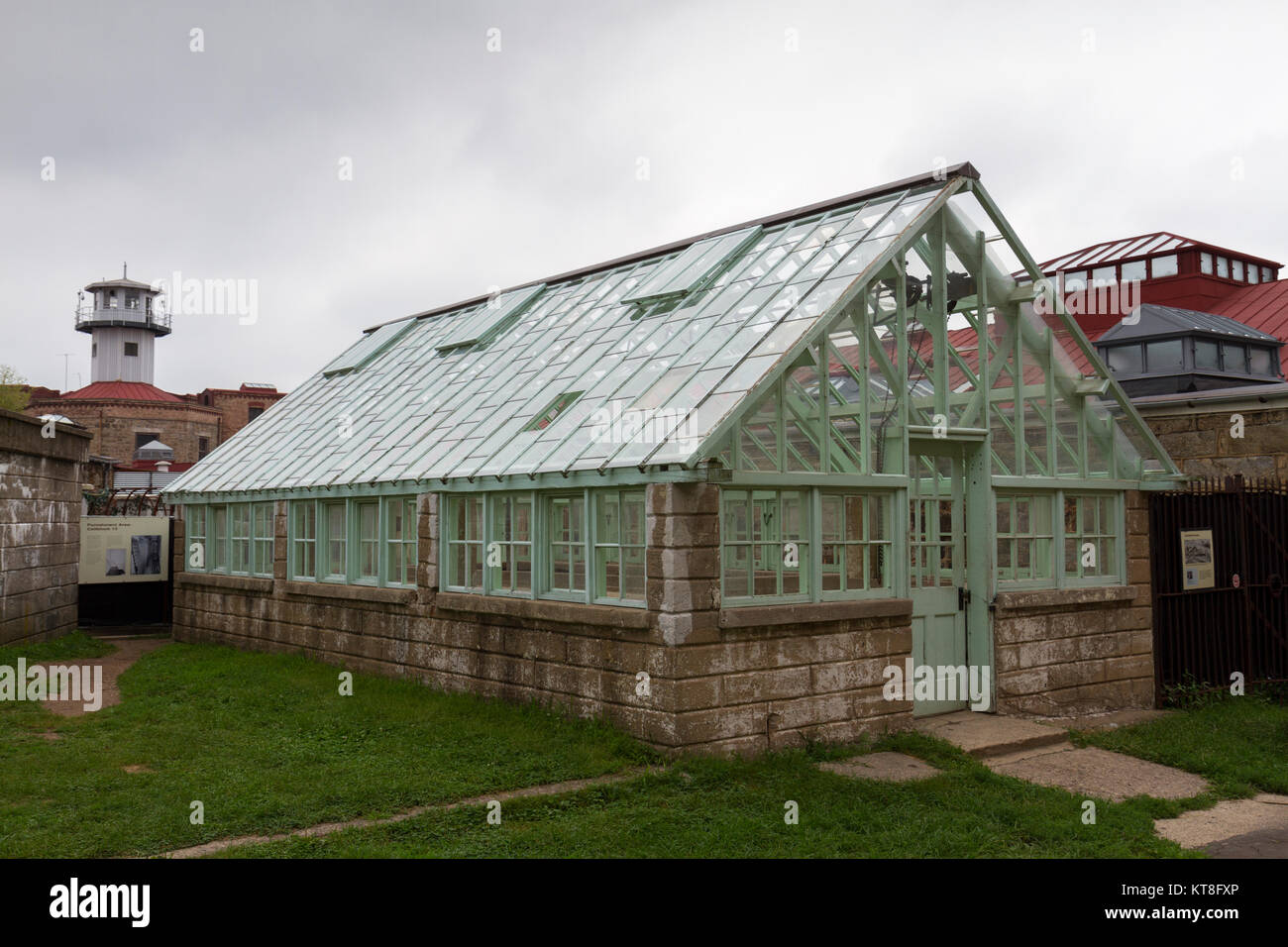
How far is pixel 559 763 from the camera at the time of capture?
9461 mm

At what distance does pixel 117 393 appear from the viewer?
171 ft

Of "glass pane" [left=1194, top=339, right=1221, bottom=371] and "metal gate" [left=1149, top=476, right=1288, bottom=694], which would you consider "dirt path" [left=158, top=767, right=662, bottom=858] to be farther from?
"glass pane" [left=1194, top=339, right=1221, bottom=371]

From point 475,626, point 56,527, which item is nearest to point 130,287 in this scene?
point 56,527

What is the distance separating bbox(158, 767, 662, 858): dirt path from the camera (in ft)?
24.3

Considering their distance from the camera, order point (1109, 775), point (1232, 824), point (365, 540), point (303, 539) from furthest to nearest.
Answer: point (303, 539) < point (365, 540) < point (1109, 775) < point (1232, 824)

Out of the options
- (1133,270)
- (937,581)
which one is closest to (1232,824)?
(937,581)

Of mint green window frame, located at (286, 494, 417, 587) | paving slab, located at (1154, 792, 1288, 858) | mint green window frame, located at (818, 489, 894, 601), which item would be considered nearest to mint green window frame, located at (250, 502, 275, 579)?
mint green window frame, located at (286, 494, 417, 587)

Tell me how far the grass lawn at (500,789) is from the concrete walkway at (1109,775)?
0.24m

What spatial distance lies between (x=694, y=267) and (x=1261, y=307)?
14.5m

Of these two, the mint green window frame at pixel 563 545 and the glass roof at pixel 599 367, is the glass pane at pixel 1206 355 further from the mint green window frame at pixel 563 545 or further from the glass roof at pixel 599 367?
the mint green window frame at pixel 563 545

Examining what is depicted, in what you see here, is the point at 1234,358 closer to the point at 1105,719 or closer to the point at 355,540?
the point at 1105,719

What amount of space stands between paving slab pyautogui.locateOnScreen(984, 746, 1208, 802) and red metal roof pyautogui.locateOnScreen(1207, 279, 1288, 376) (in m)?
12.2

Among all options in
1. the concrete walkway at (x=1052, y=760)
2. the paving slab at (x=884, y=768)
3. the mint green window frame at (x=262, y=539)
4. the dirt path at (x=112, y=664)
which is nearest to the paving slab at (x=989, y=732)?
the concrete walkway at (x=1052, y=760)

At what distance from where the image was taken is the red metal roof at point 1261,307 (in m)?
20.8
